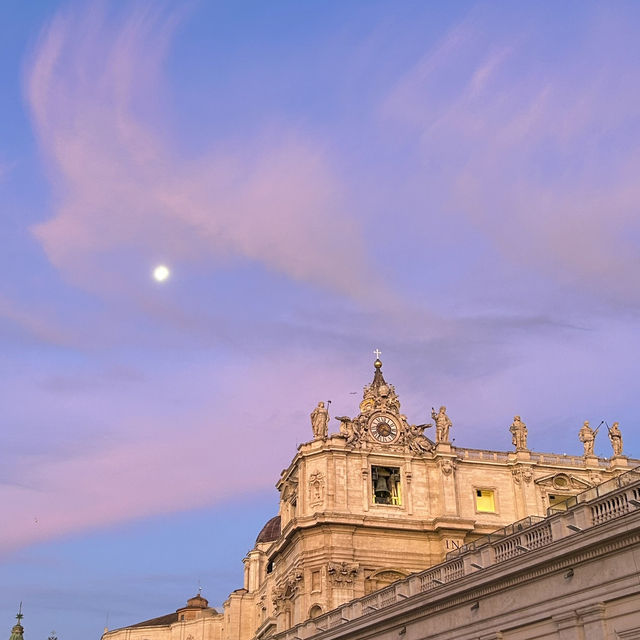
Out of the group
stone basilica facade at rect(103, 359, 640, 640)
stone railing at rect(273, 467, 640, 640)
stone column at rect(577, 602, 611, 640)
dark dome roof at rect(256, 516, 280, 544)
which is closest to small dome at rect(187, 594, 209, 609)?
dark dome roof at rect(256, 516, 280, 544)

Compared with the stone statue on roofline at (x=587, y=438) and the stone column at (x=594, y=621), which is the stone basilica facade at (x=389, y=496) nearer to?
the stone statue on roofline at (x=587, y=438)

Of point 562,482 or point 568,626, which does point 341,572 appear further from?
point 568,626

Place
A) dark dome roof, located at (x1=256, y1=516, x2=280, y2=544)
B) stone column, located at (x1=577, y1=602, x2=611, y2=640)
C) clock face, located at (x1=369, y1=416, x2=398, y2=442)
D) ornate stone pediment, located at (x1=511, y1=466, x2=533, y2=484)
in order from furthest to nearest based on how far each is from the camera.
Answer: dark dome roof, located at (x1=256, y1=516, x2=280, y2=544), clock face, located at (x1=369, y1=416, x2=398, y2=442), ornate stone pediment, located at (x1=511, y1=466, x2=533, y2=484), stone column, located at (x1=577, y1=602, x2=611, y2=640)

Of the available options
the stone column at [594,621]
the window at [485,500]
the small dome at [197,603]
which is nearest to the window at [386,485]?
the window at [485,500]

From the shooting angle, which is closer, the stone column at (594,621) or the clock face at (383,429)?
the stone column at (594,621)

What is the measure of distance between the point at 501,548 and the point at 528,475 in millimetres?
43604

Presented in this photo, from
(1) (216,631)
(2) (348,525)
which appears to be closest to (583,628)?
(2) (348,525)

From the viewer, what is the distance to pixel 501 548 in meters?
33.0

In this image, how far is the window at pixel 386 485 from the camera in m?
73.5

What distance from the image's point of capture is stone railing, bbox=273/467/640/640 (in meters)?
27.9

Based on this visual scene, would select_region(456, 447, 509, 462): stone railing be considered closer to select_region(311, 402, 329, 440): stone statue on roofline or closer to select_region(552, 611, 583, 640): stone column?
select_region(311, 402, 329, 440): stone statue on roofline

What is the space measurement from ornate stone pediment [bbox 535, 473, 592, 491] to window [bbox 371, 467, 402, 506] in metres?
11.4

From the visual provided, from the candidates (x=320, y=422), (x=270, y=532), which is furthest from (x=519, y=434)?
(x=270, y=532)

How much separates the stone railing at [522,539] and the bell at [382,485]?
2851 cm
